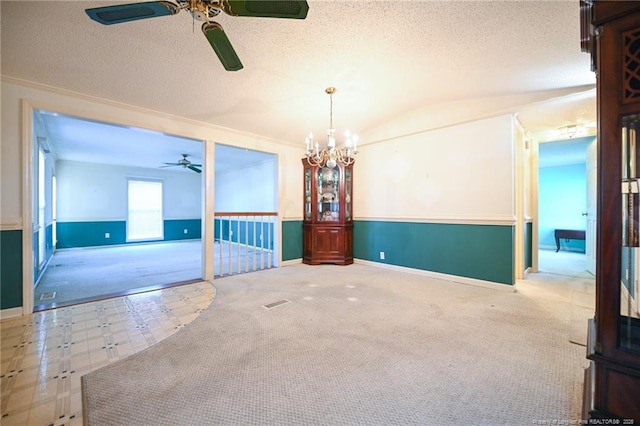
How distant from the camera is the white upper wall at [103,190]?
698 cm

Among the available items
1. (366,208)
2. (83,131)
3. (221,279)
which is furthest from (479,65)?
(83,131)

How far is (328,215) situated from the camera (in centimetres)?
504

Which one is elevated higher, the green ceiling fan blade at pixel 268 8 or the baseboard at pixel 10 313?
the green ceiling fan blade at pixel 268 8

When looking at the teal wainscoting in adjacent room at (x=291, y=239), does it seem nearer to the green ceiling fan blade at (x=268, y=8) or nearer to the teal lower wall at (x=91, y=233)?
the green ceiling fan blade at (x=268, y=8)

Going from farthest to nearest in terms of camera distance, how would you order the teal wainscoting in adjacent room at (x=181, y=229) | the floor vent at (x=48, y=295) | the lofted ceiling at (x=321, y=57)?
the teal wainscoting in adjacent room at (x=181, y=229) → the floor vent at (x=48, y=295) → the lofted ceiling at (x=321, y=57)

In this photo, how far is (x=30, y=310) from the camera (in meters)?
2.64

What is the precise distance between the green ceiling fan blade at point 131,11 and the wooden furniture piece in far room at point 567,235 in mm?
8879

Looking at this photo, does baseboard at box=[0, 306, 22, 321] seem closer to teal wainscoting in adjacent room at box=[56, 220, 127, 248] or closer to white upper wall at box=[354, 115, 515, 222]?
white upper wall at box=[354, 115, 515, 222]

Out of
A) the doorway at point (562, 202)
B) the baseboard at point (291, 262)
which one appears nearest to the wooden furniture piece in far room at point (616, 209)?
the baseboard at point (291, 262)

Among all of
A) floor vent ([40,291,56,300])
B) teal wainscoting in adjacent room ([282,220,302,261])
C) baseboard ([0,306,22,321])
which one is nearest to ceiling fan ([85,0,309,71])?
baseboard ([0,306,22,321])

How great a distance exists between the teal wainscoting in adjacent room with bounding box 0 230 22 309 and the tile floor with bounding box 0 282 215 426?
0.74 feet

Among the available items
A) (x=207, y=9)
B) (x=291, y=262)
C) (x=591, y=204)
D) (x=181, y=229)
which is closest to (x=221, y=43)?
(x=207, y=9)

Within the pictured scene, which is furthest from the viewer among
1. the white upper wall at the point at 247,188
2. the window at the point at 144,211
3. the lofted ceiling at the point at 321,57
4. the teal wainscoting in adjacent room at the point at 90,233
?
the window at the point at 144,211

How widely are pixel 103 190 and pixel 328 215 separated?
707 centimetres
